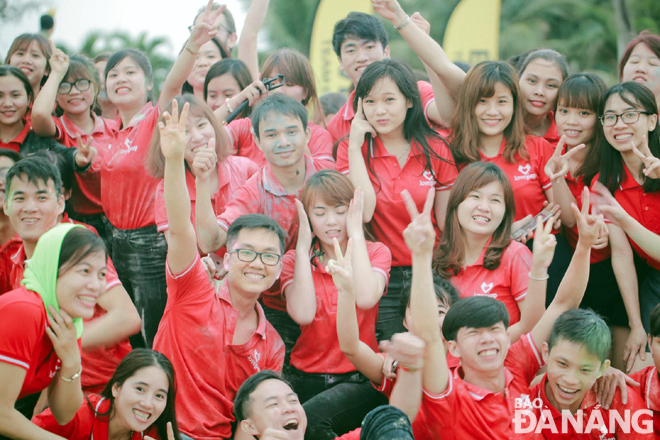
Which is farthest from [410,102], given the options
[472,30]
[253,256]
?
[472,30]

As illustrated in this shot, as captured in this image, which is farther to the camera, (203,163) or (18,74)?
(18,74)

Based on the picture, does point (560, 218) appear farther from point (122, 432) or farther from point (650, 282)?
point (122, 432)

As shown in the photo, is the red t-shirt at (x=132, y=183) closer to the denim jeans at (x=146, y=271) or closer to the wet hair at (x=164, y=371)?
the denim jeans at (x=146, y=271)

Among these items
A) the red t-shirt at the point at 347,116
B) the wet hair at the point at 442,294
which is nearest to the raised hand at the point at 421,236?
the wet hair at the point at 442,294

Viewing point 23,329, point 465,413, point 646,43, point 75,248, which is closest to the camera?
point 23,329

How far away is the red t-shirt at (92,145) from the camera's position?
486 centimetres

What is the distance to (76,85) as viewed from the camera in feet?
16.8

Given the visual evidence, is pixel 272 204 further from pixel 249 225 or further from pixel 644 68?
pixel 644 68

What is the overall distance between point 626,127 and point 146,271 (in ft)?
10.5

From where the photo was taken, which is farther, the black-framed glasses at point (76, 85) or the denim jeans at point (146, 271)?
the black-framed glasses at point (76, 85)

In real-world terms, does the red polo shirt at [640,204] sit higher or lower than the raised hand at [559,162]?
lower

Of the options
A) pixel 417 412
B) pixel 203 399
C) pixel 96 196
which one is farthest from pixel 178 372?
pixel 96 196

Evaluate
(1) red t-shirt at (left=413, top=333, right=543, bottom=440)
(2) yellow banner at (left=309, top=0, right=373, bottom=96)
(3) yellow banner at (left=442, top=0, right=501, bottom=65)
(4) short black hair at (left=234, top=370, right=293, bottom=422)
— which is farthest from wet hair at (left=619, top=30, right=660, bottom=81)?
(3) yellow banner at (left=442, top=0, right=501, bottom=65)

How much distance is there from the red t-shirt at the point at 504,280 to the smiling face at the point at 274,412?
1.17 meters
